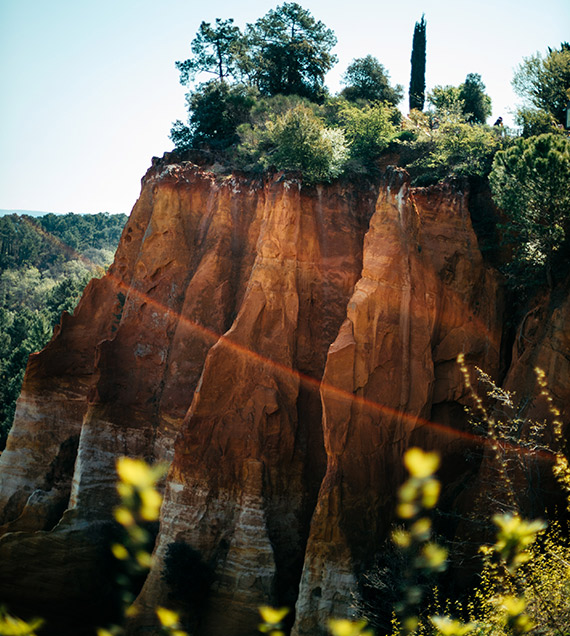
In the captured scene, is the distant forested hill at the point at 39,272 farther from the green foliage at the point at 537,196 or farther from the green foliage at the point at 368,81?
the green foliage at the point at 537,196

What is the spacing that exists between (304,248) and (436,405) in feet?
20.1

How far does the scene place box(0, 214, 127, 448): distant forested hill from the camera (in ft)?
144

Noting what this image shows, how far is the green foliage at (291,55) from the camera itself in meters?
36.6

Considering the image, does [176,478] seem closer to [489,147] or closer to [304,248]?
[304,248]

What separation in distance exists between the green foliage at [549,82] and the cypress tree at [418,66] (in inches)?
504

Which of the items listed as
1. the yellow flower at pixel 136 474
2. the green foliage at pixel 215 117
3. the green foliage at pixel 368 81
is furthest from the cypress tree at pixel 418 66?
the yellow flower at pixel 136 474

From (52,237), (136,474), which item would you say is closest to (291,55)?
(136,474)

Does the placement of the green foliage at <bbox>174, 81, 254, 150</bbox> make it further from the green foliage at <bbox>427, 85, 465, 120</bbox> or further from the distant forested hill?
the distant forested hill

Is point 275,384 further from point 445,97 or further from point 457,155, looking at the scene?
point 445,97

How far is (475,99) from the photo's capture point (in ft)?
115

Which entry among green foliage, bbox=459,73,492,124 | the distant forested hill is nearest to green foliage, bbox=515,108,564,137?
green foliage, bbox=459,73,492,124

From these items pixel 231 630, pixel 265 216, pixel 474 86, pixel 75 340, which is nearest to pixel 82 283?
pixel 75 340

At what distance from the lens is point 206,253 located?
20672 mm

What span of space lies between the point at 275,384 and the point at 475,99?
84.9 ft
